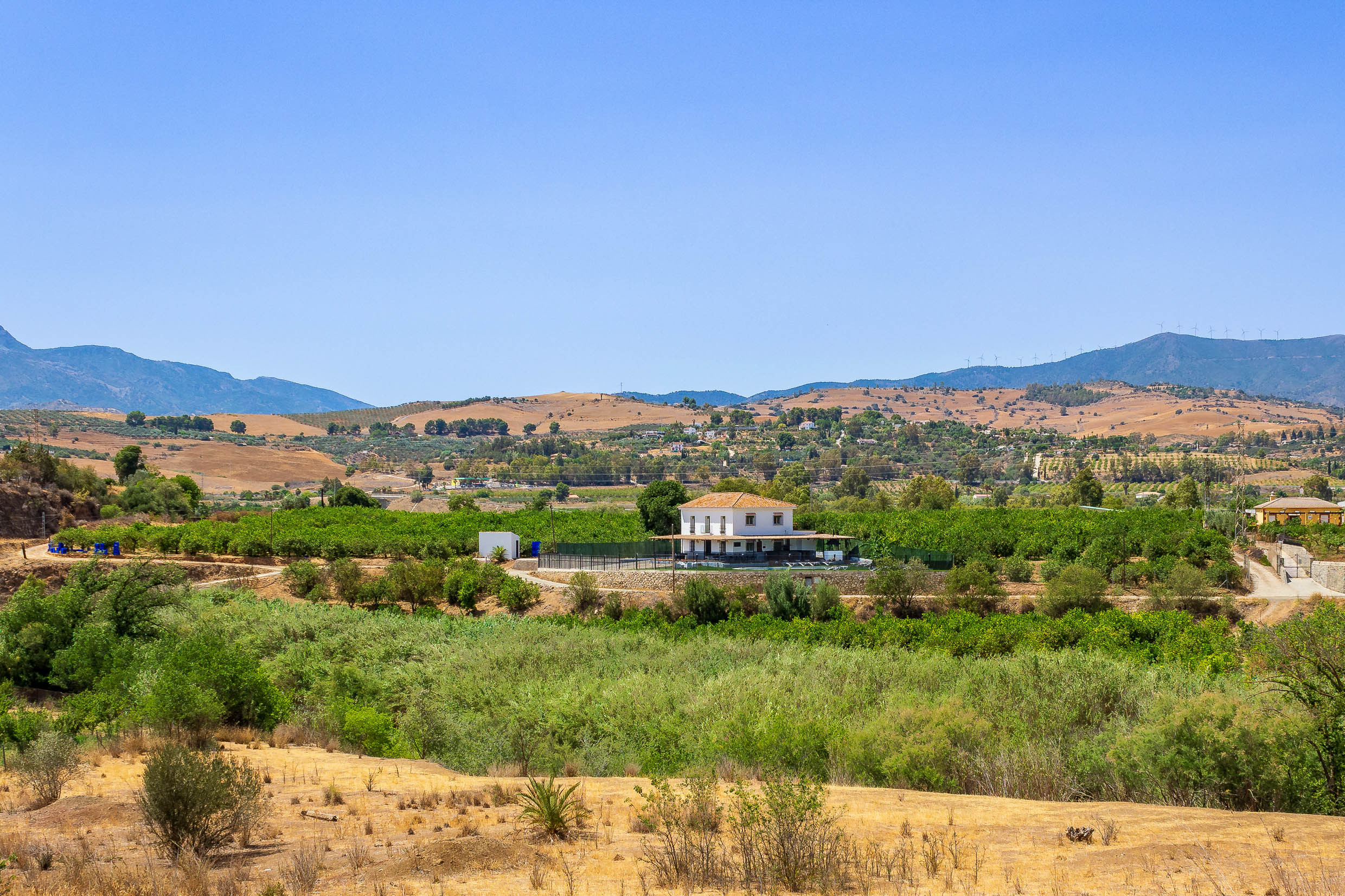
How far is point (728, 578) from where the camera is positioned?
48375mm

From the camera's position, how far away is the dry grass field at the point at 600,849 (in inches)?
403

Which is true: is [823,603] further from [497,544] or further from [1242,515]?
[1242,515]

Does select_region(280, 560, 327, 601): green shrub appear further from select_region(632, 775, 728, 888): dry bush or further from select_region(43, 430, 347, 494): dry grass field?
select_region(43, 430, 347, 494): dry grass field

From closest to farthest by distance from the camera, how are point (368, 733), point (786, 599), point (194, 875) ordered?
point (194, 875)
point (368, 733)
point (786, 599)

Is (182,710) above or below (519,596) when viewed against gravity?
above

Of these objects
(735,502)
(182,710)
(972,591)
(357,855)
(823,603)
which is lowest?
(823,603)

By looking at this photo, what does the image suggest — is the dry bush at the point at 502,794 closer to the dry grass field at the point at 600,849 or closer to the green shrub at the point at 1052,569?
the dry grass field at the point at 600,849

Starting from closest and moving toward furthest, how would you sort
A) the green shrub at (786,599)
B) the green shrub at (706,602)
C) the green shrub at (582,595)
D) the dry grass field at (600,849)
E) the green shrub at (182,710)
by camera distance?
the dry grass field at (600,849) → the green shrub at (182,710) → the green shrub at (706,602) → the green shrub at (786,599) → the green shrub at (582,595)

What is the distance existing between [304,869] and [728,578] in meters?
38.4

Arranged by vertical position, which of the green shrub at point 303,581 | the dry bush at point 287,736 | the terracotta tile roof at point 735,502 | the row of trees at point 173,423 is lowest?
the green shrub at point 303,581

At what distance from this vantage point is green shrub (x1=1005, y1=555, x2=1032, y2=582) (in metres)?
51.0

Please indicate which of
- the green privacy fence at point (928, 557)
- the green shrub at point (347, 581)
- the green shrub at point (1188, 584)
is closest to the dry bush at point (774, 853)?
the green shrub at point (1188, 584)

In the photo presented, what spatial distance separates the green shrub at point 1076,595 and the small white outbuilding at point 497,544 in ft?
101

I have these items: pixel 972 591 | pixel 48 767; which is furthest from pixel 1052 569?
pixel 48 767
